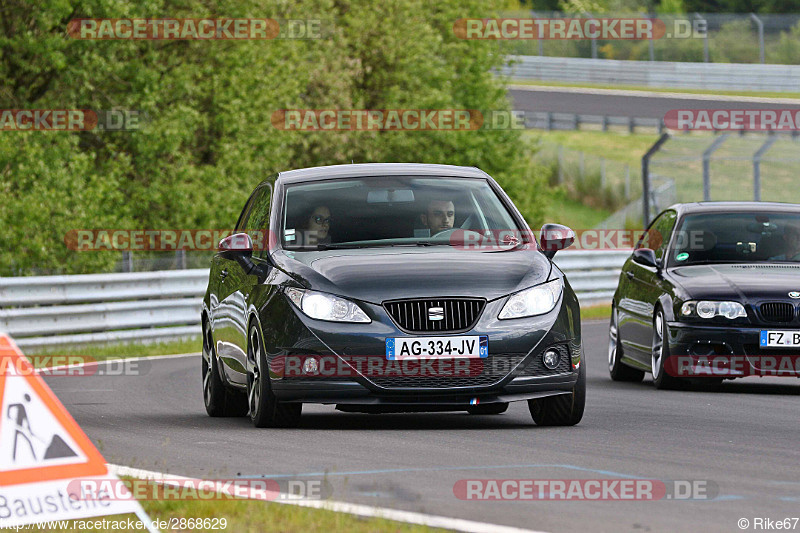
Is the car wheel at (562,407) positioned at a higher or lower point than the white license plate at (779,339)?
higher

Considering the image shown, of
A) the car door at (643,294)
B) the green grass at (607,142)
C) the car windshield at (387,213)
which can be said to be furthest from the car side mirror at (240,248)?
the green grass at (607,142)

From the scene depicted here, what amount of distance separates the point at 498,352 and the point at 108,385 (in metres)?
6.28

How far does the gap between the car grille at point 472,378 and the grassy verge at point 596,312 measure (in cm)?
1795

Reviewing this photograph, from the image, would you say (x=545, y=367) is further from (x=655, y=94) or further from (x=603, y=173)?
(x=655, y=94)

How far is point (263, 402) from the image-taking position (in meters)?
10.0

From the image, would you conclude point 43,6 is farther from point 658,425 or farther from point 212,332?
point 658,425

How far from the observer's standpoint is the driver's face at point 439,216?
10688 mm

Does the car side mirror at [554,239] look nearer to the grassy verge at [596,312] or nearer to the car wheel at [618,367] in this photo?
the car wheel at [618,367]

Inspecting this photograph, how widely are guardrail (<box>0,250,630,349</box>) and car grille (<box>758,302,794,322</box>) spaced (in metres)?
9.26

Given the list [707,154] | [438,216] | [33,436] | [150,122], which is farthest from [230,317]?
[707,154]

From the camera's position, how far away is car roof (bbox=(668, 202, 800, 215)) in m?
14.5

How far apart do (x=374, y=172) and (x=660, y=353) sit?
3883 mm

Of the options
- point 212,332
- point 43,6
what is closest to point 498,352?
point 212,332

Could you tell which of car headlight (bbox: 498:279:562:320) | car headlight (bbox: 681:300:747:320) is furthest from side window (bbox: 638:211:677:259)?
car headlight (bbox: 498:279:562:320)
